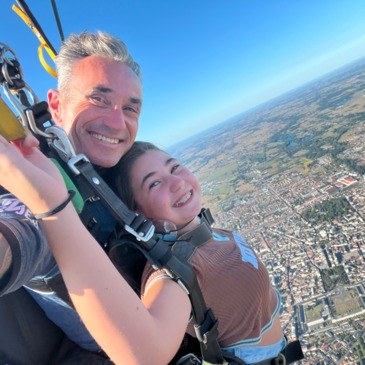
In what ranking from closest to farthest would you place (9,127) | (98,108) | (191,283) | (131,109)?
(9,127)
(191,283)
(98,108)
(131,109)

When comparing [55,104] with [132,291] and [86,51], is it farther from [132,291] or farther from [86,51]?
[132,291]

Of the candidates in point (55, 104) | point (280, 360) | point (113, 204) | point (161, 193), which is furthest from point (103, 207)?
point (280, 360)

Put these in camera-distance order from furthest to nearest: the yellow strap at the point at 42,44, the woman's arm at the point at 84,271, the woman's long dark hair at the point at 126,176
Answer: the yellow strap at the point at 42,44 → the woman's long dark hair at the point at 126,176 → the woman's arm at the point at 84,271

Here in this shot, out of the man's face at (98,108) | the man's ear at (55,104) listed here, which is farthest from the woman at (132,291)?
the man's ear at (55,104)

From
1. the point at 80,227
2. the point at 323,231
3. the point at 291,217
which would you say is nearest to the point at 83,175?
the point at 80,227

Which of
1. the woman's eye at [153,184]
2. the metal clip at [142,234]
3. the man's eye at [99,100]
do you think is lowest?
the metal clip at [142,234]

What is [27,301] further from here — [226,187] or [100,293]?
[226,187]

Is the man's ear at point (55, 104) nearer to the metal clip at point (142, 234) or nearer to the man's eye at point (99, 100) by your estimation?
the man's eye at point (99, 100)
